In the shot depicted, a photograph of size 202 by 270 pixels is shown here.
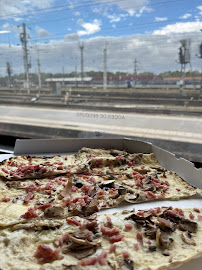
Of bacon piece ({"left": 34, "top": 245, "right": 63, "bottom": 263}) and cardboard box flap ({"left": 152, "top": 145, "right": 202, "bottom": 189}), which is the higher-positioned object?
cardboard box flap ({"left": 152, "top": 145, "right": 202, "bottom": 189})

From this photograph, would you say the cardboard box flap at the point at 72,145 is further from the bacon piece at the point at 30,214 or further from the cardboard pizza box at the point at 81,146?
the bacon piece at the point at 30,214

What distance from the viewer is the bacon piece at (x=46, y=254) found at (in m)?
0.99

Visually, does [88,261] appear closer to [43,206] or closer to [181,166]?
[43,206]

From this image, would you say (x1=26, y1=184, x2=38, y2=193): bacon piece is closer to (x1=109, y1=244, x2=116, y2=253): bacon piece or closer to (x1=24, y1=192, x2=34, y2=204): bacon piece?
(x1=24, y1=192, x2=34, y2=204): bacon piece

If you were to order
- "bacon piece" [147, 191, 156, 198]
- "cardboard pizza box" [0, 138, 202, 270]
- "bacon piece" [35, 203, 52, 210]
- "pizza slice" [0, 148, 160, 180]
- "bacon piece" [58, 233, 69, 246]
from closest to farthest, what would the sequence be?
"bacon piece" [58, 233, 69, 246] → "bacon piece" [35, 203, 52, 210] → "bacon piece" [147, 191, 156, 198] → "pizza slice" [0, 148, 160, 180] → "cardboard pizza box" [0, 138, 202, 270]

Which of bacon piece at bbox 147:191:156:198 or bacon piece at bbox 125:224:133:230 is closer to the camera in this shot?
bacon piece at bbox 125:224:133:230

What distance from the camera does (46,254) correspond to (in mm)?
1008

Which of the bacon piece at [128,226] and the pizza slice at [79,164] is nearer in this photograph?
the bacon piece at [128,226]

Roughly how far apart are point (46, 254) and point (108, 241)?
0.88 feet

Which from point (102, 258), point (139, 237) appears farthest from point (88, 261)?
point (139, 237)

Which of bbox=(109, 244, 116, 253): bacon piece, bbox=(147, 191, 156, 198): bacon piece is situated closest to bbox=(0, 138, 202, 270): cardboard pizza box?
bbox=(147, 191, 156, 198): bacon piece

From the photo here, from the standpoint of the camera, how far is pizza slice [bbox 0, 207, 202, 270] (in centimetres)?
98

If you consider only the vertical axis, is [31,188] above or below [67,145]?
below

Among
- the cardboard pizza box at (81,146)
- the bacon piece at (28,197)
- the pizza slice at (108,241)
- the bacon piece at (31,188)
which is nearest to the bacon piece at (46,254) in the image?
the pizza slice at (108,241)
